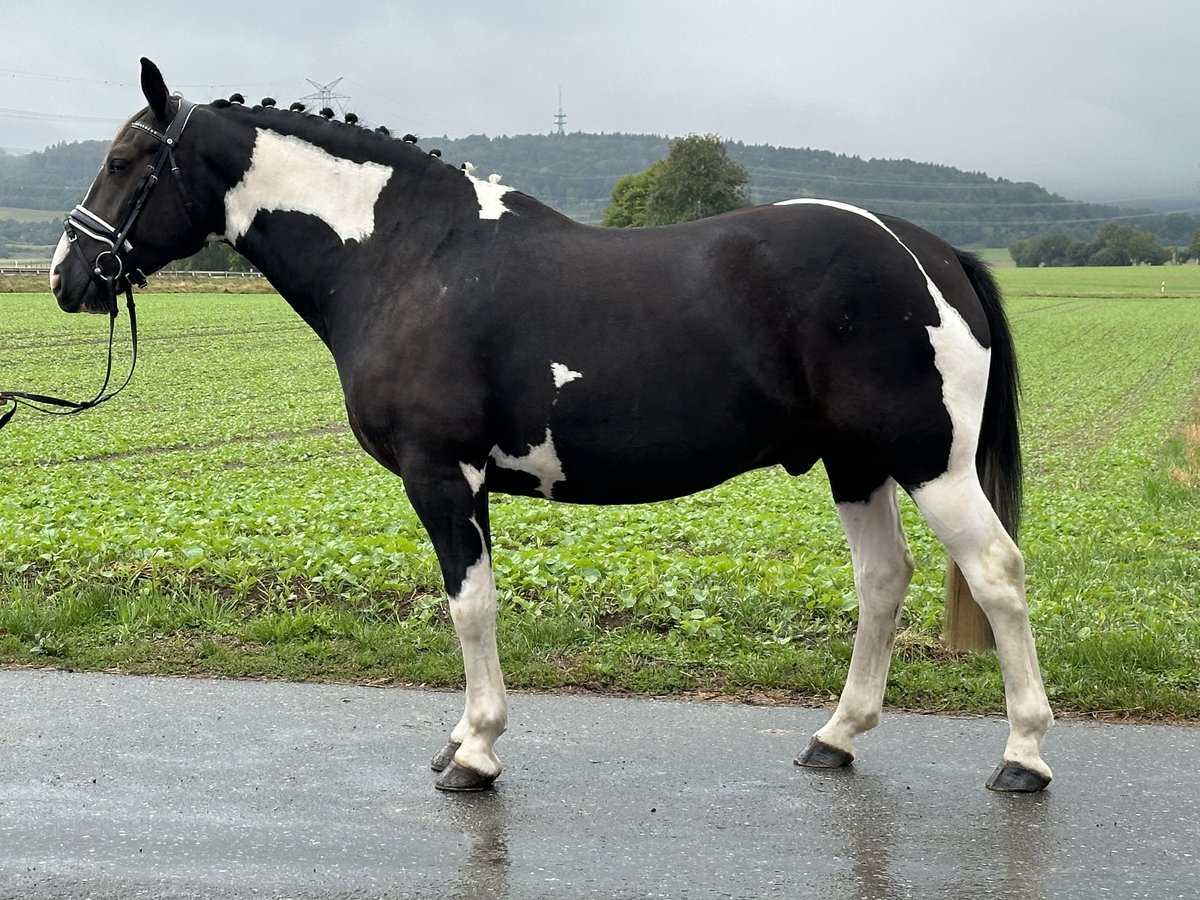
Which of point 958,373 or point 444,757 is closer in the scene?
point 958,373

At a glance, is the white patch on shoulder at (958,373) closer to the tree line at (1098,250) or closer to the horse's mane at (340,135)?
the horse's mane at (340,135)

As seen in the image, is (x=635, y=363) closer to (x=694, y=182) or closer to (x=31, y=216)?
(x=694, y=182)

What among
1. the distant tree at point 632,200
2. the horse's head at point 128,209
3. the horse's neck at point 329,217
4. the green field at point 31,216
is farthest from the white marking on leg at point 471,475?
the green field at point 31,216

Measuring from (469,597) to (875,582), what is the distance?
5.35ft

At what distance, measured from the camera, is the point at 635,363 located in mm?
4492

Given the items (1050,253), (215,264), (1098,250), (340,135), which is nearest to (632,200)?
(215,264)

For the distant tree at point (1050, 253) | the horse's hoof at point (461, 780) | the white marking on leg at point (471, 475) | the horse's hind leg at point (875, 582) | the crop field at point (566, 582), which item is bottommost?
the distant tree at point (1050, 253)

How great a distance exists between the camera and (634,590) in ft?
22.7

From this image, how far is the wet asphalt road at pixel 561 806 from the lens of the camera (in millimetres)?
3691

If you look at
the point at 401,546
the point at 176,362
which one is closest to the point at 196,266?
the point at 176,362

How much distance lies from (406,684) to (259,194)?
7.51 feet

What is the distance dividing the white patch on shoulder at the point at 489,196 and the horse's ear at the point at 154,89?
1.19m

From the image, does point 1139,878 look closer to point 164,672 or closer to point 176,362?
point 164,672

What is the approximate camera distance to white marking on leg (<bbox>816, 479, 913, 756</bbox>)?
4934 mm
